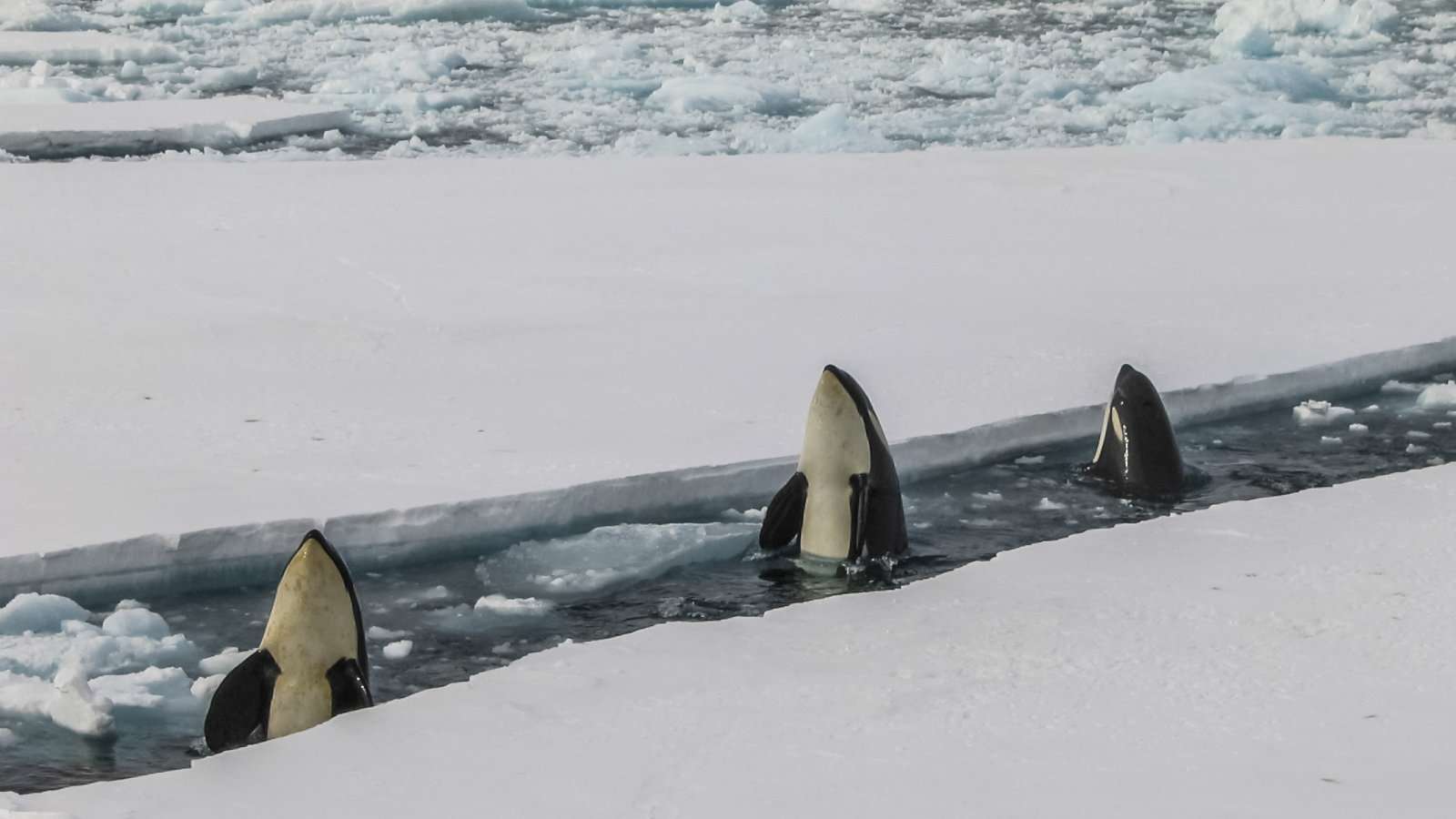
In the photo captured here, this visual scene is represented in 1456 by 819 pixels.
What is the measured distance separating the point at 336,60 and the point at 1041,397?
39.5ft

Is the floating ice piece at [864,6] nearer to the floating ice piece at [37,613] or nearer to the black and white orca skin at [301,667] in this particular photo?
the floating ice piece at [37,613]

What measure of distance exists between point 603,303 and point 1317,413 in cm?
281

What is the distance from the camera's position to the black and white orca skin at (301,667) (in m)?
3.83

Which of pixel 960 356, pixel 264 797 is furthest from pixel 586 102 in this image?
pixel 264 797

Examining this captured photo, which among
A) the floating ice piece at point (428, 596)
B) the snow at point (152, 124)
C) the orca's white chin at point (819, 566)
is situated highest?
the snow at point (152, 124)

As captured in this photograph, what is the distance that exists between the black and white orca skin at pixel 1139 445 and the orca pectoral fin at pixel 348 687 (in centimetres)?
269

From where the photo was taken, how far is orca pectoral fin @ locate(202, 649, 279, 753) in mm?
3805

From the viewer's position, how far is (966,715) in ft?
12.0

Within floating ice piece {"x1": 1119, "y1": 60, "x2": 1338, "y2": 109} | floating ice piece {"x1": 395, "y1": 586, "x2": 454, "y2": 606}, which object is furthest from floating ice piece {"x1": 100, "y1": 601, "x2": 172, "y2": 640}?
floating ice piece {"x1": 1119, "y1": 60, "x2": 1338, "y2": 109}

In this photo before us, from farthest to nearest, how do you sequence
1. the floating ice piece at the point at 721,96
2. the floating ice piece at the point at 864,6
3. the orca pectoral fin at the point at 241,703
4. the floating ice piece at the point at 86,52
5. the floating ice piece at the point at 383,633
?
1. the floating ice piece at the point at 864,6
2. the floating ice piece at the point at 86,52
3. the floating ice piece at the point at 721,96
4. the floating ice piece at the point at 383,633
5. the orca pectoral fin at the point at 241,703

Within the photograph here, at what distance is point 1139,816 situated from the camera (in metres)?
3.17

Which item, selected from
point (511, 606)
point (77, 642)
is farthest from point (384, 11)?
point (77, 642)

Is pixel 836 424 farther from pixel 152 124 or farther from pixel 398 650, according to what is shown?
pixel 152 124

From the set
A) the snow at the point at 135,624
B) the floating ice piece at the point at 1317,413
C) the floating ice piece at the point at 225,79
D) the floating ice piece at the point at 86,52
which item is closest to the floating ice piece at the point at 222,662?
the snow at the point at 135,624
